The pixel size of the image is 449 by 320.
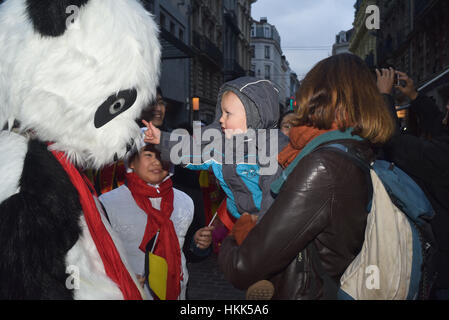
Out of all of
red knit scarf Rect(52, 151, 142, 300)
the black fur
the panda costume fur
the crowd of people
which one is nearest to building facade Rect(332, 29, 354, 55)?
the crowd of people

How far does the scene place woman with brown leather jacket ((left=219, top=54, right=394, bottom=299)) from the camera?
1.27m

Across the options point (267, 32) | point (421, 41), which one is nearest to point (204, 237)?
point (421, 41)

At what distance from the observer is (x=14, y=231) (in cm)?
113

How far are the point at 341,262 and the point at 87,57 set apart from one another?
1223 millimetres

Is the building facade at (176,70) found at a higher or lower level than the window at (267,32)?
lower

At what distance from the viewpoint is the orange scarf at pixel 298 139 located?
1.45 m

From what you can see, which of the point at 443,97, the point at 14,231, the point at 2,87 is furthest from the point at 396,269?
the point at 443,97

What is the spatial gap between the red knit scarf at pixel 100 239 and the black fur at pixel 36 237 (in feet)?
0.32

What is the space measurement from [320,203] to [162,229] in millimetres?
1270

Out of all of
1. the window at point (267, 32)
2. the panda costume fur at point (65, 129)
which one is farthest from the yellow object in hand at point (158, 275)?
the window at point (267, 32)

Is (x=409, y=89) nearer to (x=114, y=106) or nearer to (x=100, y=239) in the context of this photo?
(x=114, y=106)

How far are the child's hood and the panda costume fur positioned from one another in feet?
2.61

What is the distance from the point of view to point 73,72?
131 cm

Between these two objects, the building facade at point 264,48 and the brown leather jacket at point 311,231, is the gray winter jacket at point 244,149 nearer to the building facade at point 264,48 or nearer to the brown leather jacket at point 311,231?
the brown leather jacket at point 311,231
